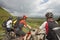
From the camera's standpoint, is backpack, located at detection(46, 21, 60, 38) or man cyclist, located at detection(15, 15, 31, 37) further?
man cyclist, located at detection(15, 15, 31, 37)

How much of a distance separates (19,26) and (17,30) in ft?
1.12

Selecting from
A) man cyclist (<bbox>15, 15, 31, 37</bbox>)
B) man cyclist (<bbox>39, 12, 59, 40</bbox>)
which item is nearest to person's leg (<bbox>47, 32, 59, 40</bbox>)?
man cyclist (<bbox>39, 12, 59, 40</bbox>)

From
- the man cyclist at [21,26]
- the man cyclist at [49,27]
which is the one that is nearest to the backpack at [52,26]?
the man cyclist at [49,27]

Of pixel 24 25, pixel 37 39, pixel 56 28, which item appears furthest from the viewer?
pixel 24 25

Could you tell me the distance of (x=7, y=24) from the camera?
49.5ft

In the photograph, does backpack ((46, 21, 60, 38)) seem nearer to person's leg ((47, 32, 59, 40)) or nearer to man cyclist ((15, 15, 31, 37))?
person's leg ((47, 32, 59, 40))

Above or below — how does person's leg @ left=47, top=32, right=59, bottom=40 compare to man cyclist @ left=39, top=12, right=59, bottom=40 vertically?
below

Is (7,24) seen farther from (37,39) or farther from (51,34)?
(51,34)

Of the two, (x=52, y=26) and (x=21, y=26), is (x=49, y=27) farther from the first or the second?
(x=21, y=26)

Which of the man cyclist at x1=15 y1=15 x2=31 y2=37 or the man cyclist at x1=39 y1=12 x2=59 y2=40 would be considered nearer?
the man cyclist at x1=39 y1=12 x2=59 y2=40

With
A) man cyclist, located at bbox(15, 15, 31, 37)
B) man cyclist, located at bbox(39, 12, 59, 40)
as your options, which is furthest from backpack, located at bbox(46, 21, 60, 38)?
man cyclist, located at bbox(15, 15, 31, 37)

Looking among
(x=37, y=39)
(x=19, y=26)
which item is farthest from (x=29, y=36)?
(x=19, y=26)

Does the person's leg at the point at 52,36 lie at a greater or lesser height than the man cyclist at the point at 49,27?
lesser

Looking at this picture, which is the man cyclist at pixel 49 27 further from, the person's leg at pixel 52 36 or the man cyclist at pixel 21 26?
the man cyclist at pixel 21 26
